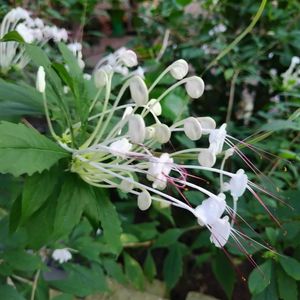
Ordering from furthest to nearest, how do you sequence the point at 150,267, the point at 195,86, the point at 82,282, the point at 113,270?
1. the point at 150,267
2. the point at 113,270
3. the point at 82,282
4. the point at 195,86

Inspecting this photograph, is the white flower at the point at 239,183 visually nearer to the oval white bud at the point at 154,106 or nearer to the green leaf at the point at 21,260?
the oval white bud at the point at 154,106

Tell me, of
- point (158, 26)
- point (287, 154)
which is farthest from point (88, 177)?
point (158, 26)

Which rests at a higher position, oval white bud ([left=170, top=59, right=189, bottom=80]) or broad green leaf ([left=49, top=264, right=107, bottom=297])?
oval white bud ([left=170, top=59, right=189, bottom=80])

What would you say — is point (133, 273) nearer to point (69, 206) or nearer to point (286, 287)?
point (286, 287)

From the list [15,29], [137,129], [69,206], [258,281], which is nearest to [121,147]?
[137,129]

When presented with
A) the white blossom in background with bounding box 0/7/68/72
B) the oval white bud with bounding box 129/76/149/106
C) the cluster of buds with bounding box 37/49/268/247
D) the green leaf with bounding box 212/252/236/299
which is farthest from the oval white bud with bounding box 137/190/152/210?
the green leaf with bounding box 212/252/236/299

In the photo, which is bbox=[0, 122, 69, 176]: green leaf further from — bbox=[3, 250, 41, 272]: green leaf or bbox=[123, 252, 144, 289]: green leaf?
bbox=[123, 252, 144, 289]: green leaf
